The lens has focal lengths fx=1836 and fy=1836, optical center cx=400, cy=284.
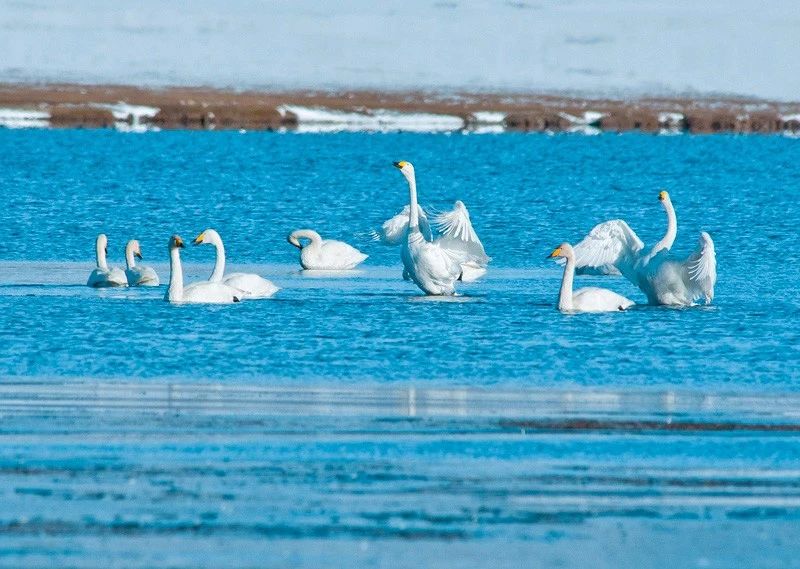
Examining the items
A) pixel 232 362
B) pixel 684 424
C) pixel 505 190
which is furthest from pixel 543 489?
pixel 505 190

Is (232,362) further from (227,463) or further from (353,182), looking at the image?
(353,182)

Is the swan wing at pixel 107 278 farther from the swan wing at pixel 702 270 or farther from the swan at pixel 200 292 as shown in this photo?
the swan wing at pixel 702 270

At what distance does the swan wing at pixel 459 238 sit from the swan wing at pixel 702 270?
2.77 meters

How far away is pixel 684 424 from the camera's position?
10.8 meters

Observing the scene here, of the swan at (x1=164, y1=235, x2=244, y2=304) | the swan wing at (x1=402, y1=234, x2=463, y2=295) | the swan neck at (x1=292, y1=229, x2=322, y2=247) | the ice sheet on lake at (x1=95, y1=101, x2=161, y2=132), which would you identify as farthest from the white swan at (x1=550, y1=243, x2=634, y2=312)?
the ice sheet on lake at (x1=95, y1=101, x2=161, y2=132)

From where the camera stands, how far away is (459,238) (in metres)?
19.8

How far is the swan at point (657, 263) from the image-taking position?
17.6 m

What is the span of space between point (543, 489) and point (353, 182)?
37955mm

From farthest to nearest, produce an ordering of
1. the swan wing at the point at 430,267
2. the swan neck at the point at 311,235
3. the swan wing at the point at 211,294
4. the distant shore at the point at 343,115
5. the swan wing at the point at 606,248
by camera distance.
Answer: the distant shore at the point at 343,115
the swan neck at the point at 311,235
the swan wing at the point at 430,267
the swan wing at the point at 606,248
the swan wing at the point at 211,294

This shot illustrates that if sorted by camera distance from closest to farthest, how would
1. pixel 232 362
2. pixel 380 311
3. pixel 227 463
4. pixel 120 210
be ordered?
pixel 227 463 → pixel 232 362 → pixel 380 311 → pixel 120 210

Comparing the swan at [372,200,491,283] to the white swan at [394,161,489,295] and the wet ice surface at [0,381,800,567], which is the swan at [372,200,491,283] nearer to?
the white swan at [394,161,489,295]

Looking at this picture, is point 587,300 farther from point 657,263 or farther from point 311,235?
point 311,235

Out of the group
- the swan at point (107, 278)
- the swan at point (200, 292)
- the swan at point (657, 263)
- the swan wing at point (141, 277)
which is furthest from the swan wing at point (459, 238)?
the swan at point (107, 278)

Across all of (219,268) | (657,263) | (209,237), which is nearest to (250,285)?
(219,268)
